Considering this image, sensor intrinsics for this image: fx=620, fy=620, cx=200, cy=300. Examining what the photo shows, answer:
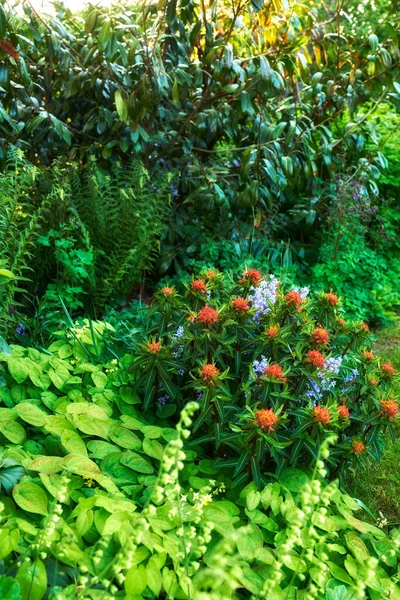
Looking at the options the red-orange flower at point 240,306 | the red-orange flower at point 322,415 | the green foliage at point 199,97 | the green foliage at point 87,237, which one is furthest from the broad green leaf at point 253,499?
the green foliage at point 199,97

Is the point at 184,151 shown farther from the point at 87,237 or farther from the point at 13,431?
the point at 13,431

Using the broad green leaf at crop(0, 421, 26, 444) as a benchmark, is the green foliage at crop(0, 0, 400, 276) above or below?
above

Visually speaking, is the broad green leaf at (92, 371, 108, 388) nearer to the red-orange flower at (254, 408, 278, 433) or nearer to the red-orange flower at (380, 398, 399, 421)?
the red-orange flower at (254, 408, 278, 433)

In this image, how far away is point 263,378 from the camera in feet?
6.95

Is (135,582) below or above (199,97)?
below

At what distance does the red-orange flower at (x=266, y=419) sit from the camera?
195 centimetres

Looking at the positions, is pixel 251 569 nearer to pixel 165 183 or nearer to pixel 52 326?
pixel 52 326

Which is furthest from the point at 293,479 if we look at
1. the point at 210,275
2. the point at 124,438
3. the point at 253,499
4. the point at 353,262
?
the point at 353,262

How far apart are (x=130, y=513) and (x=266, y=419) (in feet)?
1.65

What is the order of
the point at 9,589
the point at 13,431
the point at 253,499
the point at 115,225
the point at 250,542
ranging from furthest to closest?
the point at 115,225
the point at 13,431
the point at 253,499
the point at 250,542
the point at 9,589

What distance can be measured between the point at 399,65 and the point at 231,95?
1.35 meters

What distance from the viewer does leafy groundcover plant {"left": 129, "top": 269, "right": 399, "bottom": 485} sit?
2113 millimetres

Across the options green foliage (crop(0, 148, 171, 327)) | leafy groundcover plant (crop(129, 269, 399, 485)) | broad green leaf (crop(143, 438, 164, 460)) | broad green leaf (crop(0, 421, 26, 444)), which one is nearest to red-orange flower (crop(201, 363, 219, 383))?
leafy groundcover plant (crop(129, 269, 399, 485))

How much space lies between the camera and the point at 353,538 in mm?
2037
